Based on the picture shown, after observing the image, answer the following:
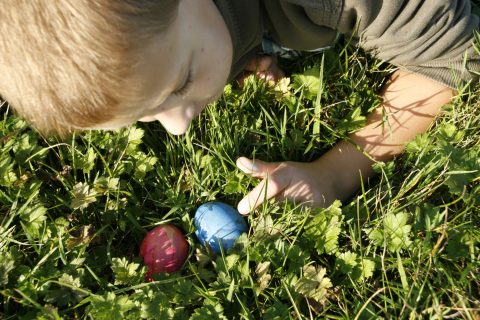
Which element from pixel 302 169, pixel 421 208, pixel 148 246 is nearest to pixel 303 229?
pixel 302 169

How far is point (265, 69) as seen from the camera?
2.83 metres

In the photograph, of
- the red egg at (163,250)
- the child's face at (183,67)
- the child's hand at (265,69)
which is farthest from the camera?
the child's hand at (265,69)

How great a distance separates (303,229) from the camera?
230 centimetres

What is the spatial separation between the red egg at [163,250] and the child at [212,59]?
29cm

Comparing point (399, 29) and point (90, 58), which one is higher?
point (90, 58)

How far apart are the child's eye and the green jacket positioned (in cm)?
44

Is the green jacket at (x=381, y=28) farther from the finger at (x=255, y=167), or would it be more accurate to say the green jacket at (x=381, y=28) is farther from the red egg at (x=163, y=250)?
the red egg at (x=163, y=250)

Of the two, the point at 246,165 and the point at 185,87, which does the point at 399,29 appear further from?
the point at 185,87

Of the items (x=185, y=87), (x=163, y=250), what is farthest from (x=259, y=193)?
(x=185, y=87)

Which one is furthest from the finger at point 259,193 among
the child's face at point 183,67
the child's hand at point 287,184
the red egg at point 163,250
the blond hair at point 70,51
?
the blond hair at point 70,51

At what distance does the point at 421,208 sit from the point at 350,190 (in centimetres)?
42

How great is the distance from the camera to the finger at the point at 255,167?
2.40 metres

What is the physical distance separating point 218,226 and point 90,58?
1.00m

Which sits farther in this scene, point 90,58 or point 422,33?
point 422,33
